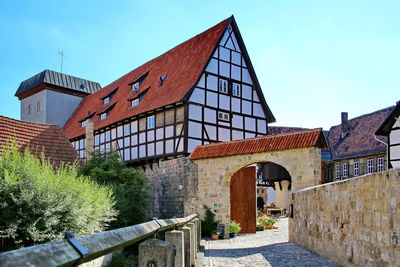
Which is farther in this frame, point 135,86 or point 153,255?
point 135,86

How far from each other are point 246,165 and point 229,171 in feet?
2.31

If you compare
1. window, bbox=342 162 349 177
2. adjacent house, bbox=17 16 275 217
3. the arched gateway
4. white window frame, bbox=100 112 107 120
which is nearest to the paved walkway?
the arched gateway

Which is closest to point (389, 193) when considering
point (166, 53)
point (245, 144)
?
point (245, 144)

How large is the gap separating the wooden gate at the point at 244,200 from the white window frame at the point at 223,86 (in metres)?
3.80

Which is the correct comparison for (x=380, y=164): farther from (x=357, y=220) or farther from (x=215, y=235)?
(x=357, y=220)

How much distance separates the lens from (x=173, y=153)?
59.5ft

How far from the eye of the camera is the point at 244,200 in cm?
1778

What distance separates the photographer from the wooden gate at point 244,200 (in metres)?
17.6

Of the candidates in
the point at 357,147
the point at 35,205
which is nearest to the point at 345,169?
the point at 357,147

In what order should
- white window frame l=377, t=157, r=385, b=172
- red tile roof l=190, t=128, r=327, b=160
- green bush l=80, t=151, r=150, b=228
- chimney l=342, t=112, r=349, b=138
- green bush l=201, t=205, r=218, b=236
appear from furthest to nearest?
1. chimney l=342, t=112, r=349, b=138
2. white window frame l=377, t=157, r=385, b=172
3. green bush l=201, t=205, r=218, b=236
4. green bush l=80, t=151, r=150, b=228
5. red tile roof l=190, t=128, r=327, b=160

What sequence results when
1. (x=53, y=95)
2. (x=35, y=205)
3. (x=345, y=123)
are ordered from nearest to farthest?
1. (x=35, y=205)
2. (x=53, y=95)
3. (x=345, y=123)

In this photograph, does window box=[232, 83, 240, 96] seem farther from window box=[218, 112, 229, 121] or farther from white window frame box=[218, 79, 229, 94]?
window box=[218, 112, 229, 121]

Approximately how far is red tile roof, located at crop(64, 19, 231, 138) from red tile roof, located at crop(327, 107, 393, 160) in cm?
Answer: 1434

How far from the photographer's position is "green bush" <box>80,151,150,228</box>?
15.4m
